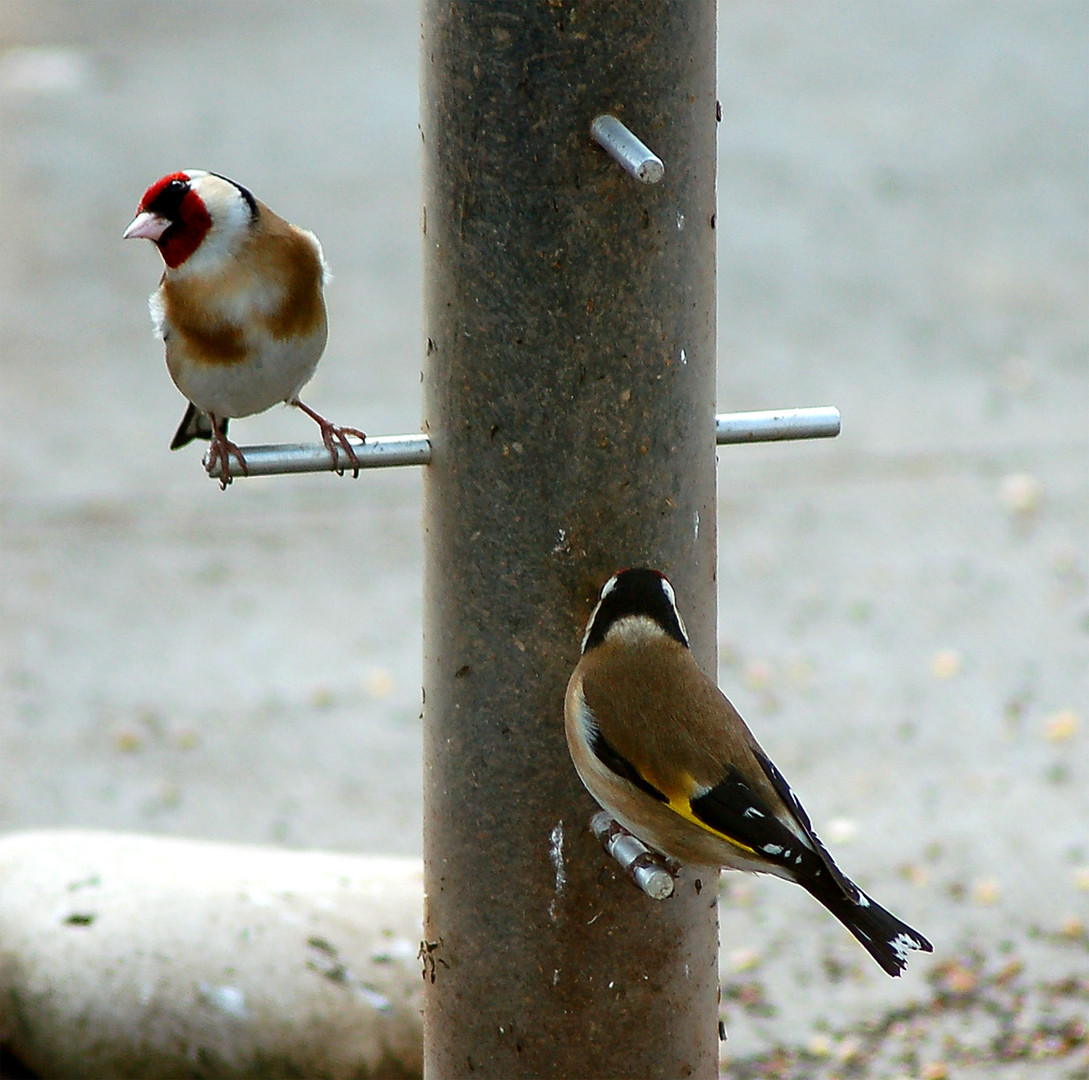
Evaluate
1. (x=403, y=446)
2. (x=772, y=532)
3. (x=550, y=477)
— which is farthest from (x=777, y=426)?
(x=772, y=532)

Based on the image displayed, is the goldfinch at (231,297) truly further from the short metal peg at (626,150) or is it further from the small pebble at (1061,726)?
the small pebble at (1061,726)

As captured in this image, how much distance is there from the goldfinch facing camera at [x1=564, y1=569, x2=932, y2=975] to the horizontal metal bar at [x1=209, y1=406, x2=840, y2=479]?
320 millimetres

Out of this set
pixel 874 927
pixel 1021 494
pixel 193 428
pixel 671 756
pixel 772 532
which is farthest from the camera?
pixel 1021 494

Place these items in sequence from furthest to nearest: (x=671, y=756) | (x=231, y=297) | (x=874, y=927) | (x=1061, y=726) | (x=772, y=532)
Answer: (x=772, y=532), (x=1061, y=726), (x=231, y=297), (x=671, y=756), (x=874, y=927)

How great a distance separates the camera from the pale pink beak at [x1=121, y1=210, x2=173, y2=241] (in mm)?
2490

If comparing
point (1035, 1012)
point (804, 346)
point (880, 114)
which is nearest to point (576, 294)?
point (1035, 1012)

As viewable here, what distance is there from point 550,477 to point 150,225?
2.09 ft

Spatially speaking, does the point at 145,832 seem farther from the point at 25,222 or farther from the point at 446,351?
the point at 25,222

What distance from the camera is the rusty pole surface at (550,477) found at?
2465mm

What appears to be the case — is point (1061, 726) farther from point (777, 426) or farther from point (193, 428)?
point (193, 428)

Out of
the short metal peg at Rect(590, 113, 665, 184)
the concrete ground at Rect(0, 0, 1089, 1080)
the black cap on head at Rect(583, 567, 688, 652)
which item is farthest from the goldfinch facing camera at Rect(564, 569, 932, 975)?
the concrete ground at Rect(0, 0, 1089, 1080)

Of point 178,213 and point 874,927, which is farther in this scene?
point 178,213

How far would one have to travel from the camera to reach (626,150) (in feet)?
7.52

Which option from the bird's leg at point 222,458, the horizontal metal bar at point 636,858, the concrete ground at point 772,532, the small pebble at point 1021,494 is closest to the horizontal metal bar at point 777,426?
the horizontal metal bar at point 636,858
